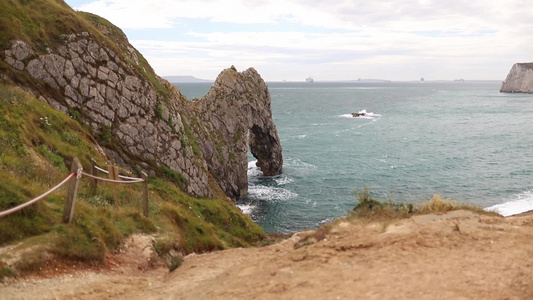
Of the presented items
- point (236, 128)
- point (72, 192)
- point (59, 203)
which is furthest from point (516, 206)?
point (72, 192)

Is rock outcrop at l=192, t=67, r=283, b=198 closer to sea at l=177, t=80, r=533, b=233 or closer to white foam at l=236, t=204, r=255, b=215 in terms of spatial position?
white foam at l=236, t=204, r=255, b=215

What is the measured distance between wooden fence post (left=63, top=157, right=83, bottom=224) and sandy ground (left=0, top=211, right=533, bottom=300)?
1792mm

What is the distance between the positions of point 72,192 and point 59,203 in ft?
7.09

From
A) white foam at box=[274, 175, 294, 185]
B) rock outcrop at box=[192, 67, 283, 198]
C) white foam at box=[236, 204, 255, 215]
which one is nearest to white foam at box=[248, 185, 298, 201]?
rock outcrop at box=[192, 67, 283, 198]

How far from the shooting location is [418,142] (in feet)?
278

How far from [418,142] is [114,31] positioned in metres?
66.6

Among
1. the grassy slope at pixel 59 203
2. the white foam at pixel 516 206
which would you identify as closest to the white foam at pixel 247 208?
the grassy slope at pixel 59 203

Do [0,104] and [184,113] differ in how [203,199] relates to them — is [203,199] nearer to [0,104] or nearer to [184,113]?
[184,113]

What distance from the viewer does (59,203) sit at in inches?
508

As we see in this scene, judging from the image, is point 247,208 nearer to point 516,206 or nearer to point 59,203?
point 516,206

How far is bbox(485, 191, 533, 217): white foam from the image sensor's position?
41281 mm

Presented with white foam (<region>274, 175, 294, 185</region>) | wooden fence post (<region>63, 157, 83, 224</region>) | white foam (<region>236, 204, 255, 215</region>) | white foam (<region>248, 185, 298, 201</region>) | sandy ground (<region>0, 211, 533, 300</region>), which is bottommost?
white foam (<region>236, 204, 255, 215</region>)

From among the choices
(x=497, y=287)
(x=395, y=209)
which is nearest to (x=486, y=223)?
(x=395, y=209)

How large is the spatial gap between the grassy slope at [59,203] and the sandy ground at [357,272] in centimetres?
80
